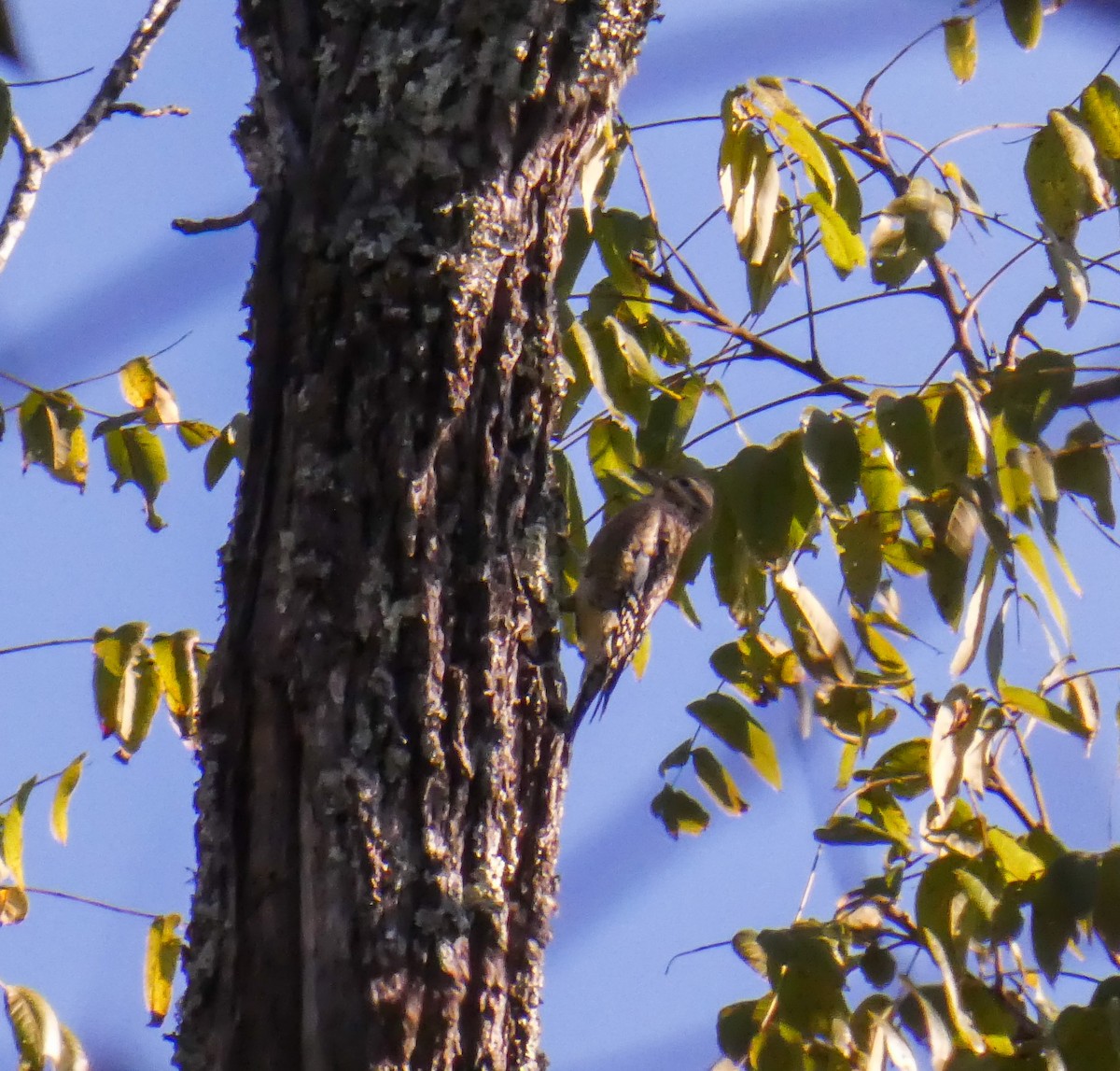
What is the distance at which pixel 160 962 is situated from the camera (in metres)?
2.79

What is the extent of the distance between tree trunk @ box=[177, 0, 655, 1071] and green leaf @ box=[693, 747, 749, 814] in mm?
1072

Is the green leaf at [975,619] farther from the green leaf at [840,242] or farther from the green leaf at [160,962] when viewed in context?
the green leaf at [160,962]

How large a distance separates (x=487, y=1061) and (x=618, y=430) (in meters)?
1.54

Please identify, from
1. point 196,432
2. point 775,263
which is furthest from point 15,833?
point 775,263

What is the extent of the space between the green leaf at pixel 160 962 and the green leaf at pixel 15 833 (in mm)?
291

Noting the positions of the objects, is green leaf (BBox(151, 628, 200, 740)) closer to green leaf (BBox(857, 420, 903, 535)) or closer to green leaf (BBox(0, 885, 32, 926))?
green leaf (BBox(0, 885, 32, 926))

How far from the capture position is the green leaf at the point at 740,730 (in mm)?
2650

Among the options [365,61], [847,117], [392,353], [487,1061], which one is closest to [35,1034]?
[487,1061]

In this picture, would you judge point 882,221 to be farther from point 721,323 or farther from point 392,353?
point 392,353

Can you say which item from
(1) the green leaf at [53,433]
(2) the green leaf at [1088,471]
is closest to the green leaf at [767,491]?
(2) the green leaf at [1088,471]

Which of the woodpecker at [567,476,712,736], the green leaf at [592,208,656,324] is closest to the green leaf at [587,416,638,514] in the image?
the woodpecker at [567,476,712,736]

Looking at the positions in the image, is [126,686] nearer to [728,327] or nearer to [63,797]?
[63,797]

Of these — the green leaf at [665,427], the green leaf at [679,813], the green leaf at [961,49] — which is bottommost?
the green leaf at [679,813]

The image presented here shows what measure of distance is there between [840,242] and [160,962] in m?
1.99
